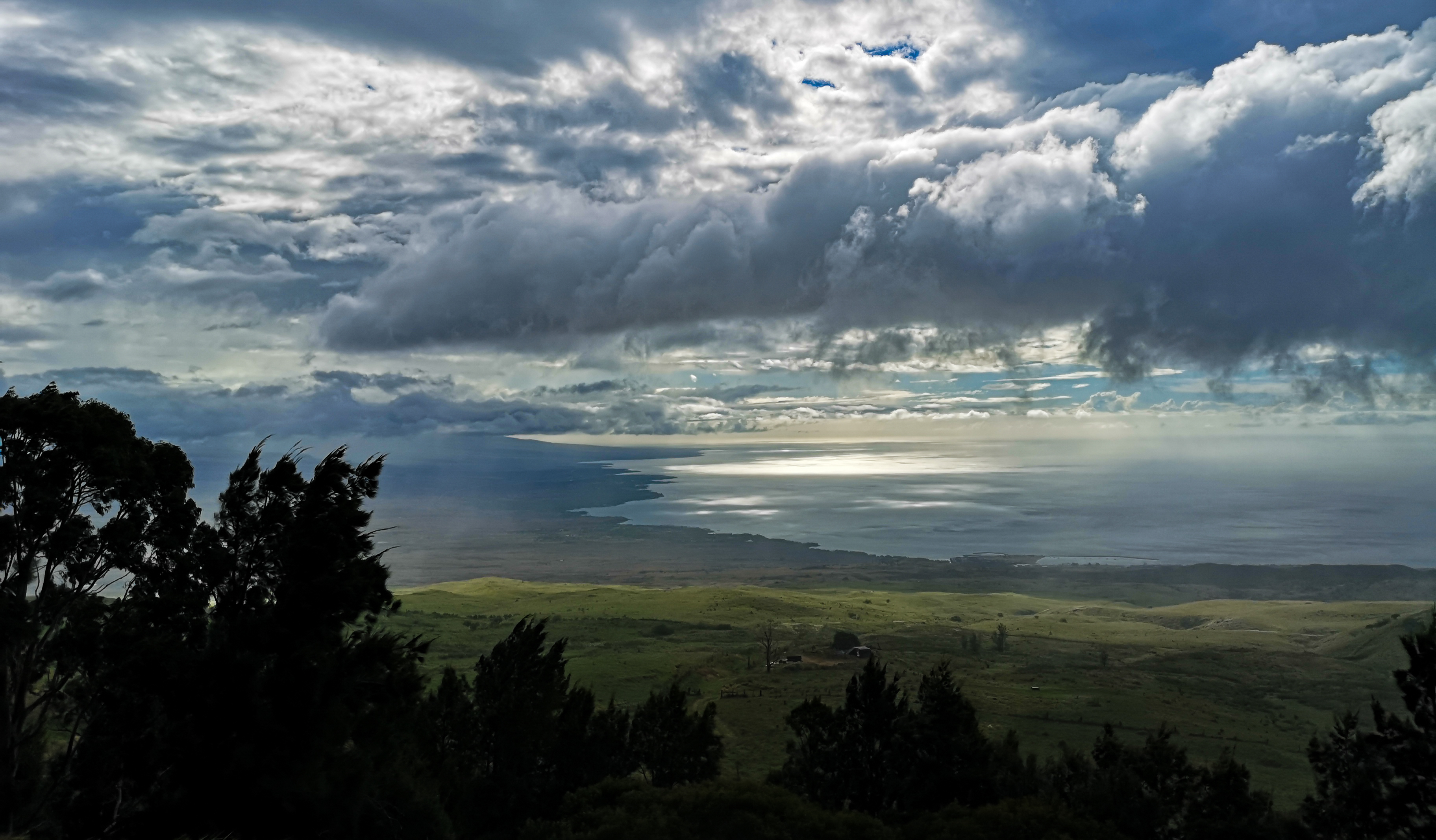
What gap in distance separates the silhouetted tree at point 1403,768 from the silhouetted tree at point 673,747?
118 feet

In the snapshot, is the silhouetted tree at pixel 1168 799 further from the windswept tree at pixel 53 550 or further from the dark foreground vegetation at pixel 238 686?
the windswept tree at pixel 53 550

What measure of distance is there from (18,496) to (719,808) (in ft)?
96.0

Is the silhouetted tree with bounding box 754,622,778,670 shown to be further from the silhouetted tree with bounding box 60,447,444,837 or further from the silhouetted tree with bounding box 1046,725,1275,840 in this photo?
the silhouetted tree with bounding box 60,447,444,837

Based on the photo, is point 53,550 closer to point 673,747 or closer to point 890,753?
point 673,747

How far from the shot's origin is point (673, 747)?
5888 centimetres

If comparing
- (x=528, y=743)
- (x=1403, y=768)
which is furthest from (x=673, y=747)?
(x=1403, y=768)

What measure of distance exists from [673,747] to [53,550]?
41549 millimetres

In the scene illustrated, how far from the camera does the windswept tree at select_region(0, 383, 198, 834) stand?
25.0m

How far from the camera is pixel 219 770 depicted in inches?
1025

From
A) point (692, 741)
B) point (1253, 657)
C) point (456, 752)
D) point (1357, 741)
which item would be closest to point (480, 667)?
point (456, 752)

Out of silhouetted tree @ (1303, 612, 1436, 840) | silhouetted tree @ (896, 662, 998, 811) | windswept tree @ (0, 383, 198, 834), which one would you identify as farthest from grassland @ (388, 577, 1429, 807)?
windswept tree @ (0, 383, 198, 834)

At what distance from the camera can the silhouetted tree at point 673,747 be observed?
58.0 metres

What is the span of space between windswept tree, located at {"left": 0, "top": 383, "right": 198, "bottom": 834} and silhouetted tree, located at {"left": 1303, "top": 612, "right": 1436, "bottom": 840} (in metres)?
43.8

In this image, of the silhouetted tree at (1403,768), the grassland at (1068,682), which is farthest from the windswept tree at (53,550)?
the grassland at (1068,682)
